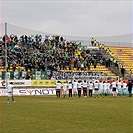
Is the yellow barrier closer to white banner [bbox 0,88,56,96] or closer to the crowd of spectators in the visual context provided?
white banner [bbox 0,88,56,96]

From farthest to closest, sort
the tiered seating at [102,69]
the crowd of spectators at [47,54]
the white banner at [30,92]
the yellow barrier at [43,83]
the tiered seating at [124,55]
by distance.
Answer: the tiered seating at [124,55] → the tiered seating at [102,69] → the crowd of spectators at [47,54] → the yellow barrier at [43,83] → the white banner at [30,92]

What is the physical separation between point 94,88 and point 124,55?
2507 cm

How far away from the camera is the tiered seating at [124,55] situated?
67.6 metres

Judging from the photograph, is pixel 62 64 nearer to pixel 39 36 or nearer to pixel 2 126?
pixel 39 36

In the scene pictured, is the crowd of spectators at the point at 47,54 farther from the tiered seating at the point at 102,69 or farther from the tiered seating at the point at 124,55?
the tiered seating at the point at 124,55

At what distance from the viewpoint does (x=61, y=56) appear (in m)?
59.8

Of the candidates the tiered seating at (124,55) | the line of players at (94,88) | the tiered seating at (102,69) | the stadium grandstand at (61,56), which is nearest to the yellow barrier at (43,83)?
the stadium grandstand at (61,56)

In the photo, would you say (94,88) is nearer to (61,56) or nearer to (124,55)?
(61,56)

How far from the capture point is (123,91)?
4988 centimetres

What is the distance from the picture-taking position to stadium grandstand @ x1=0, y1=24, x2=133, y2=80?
177 feet

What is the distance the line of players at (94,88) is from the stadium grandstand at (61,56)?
737 centimetres

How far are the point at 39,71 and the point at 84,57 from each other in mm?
12002

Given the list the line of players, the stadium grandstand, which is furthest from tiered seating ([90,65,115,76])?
the line of players

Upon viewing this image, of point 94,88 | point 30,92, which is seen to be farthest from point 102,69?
point 94,88
